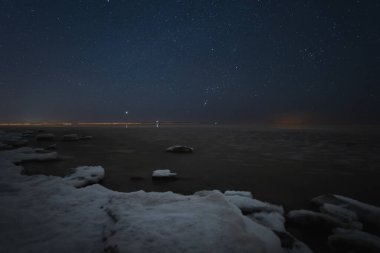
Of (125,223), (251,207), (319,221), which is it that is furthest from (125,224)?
(319,221)

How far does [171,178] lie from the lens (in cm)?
933

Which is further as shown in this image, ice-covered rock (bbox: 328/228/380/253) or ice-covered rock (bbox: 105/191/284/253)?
ice-covered rock (bbox: 328/228/380/253)

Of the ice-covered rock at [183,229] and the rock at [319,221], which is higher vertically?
the ice-covered rock at [183,229]

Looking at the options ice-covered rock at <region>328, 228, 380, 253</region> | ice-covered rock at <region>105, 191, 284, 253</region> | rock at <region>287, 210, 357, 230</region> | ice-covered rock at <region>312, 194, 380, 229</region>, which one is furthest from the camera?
ice-covered rock at <region>312, 194, 380, 229</region>

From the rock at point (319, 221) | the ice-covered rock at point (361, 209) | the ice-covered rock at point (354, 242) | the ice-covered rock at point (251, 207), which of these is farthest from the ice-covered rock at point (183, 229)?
the ice-covered rock at point (361, 209)

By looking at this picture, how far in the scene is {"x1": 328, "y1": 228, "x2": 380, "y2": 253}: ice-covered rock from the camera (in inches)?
152

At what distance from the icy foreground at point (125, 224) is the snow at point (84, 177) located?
1350mm

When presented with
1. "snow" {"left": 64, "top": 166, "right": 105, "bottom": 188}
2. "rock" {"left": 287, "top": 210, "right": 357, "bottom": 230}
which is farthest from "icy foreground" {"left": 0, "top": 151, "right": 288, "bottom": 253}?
"snow" {"left": 64, "top": 166, "right": 105, "bottom": 188}

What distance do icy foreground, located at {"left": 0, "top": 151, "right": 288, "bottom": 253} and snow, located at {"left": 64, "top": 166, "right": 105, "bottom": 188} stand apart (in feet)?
4.43

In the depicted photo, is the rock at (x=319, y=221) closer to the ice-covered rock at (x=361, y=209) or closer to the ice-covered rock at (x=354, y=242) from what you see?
the ice-covered rock at (x=354, y=242)

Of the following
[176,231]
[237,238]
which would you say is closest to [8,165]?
[176,231]

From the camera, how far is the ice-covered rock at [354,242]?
386 cm

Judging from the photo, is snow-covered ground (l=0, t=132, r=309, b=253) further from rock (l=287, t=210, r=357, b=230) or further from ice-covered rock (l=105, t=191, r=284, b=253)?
rock (l=287, t=210, r=357, b=230)

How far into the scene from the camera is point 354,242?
3.99 meters
